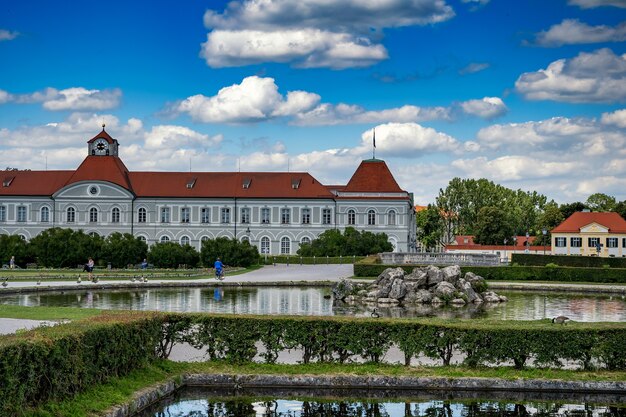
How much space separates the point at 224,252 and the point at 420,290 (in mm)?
24761

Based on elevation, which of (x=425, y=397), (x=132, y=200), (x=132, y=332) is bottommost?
(x=425, y=397)

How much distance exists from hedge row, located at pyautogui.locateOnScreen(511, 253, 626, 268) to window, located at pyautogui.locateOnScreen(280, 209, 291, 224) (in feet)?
92.9

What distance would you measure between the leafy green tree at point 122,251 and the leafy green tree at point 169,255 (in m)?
0.85

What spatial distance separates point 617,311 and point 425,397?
18.9m

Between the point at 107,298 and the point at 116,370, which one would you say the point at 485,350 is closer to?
the point at 116,370

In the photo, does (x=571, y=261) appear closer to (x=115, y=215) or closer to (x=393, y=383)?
(x=393, y=383)

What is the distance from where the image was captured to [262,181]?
86.2 m

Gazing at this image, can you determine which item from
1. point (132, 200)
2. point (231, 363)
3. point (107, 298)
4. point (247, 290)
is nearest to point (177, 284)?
point (247, 290)

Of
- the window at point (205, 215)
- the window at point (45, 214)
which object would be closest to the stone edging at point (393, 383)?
the window at point (205, 215)

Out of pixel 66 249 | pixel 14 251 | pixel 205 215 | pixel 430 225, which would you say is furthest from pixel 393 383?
pixel 430 225

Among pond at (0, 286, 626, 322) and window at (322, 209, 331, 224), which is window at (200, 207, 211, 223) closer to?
window at (322, 209, 331, 224)

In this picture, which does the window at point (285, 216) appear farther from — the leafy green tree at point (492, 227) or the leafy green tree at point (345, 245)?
the leafy green tree at point (492, 227)

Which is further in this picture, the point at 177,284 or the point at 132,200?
the point at 132,200

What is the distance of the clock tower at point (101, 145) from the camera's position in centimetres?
8606
